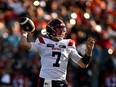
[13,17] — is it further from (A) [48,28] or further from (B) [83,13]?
(A) [48,28]

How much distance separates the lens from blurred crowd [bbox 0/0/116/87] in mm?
14484

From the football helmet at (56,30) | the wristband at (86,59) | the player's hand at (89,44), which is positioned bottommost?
the wristband at (86,59)

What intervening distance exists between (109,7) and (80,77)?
12.6 feet

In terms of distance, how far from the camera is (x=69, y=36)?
15164 millimetres

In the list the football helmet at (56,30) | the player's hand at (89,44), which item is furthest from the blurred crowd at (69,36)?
the player's hand at (89,44)

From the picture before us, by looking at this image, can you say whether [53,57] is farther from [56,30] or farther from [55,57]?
[56,30]

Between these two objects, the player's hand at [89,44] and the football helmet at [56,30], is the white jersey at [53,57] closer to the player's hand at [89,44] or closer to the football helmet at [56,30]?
the football helmet at [56,30]

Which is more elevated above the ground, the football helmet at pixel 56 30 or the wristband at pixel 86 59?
the football helmet at pixel 56 30

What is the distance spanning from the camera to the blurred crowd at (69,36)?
1448 centimetres

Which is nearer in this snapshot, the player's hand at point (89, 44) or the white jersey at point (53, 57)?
the player's hand at point (89, 44)

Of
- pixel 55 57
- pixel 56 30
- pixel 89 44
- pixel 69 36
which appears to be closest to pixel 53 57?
pixel 55 57

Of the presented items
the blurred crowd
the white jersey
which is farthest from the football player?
the blurred crowd

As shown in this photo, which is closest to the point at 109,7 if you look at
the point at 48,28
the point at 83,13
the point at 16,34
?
the point at 83,13

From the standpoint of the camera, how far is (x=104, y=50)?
1491 cm
